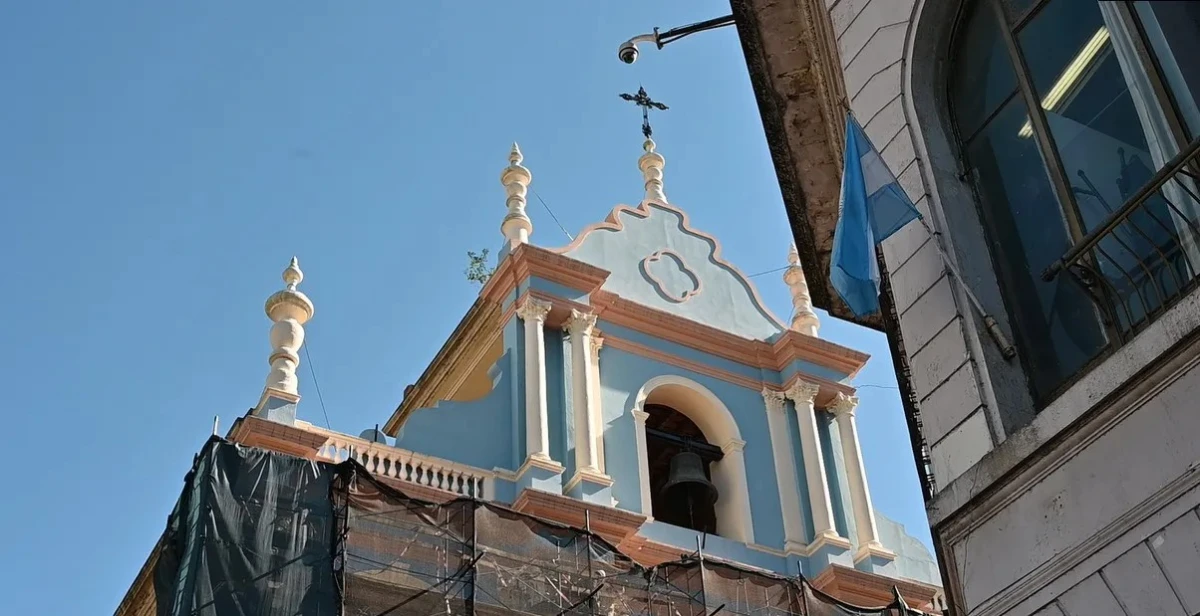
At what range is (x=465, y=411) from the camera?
1664 cm

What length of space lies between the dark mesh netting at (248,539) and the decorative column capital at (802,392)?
7.60 metres

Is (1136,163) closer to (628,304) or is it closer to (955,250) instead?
(955,250)

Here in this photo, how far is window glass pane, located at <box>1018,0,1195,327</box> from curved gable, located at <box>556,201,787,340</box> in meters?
12.0

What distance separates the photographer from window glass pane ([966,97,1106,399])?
6.39 metres

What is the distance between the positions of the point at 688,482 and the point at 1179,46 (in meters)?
11.3

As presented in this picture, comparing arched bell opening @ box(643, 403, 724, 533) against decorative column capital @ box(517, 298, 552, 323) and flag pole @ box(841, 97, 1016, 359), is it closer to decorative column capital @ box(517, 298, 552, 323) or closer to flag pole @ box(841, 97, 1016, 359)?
decorative column capital @ box(517, 298, 552, 323)

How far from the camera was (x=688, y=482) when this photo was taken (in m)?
17.0

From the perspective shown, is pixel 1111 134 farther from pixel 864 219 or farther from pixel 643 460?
pixel 643 460

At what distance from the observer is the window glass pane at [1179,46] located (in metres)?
5.96

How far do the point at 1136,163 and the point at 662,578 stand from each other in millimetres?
7826


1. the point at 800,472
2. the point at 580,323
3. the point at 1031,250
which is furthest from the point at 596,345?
the point at 1031,250

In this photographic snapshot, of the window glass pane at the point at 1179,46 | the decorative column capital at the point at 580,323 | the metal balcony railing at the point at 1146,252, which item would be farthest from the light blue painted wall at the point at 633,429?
the window glass pane at the point at 1179,46

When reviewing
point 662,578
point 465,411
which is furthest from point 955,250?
point 465,411

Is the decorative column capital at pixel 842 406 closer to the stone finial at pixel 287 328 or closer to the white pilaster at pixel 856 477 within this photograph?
the white pilaster at pixel 856 477
